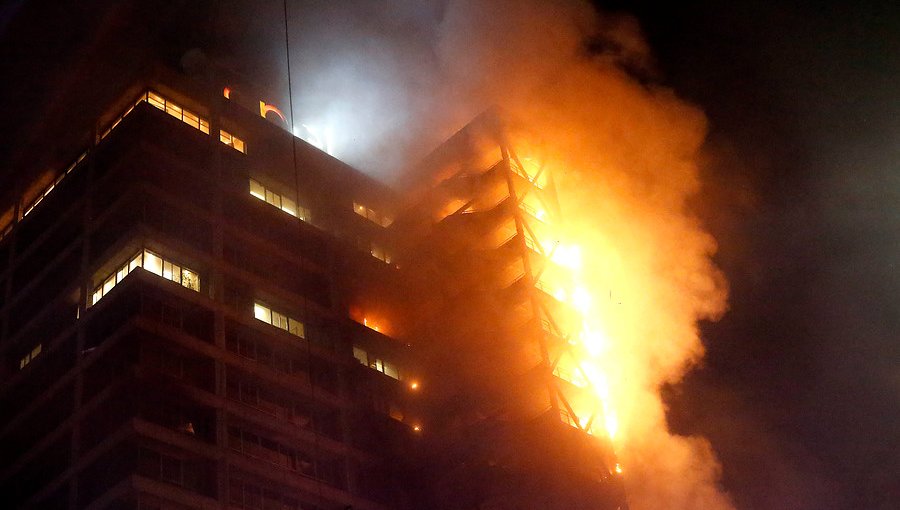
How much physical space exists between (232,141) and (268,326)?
1651 centimetres

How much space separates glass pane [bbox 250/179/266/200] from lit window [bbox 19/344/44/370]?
57.0 feet

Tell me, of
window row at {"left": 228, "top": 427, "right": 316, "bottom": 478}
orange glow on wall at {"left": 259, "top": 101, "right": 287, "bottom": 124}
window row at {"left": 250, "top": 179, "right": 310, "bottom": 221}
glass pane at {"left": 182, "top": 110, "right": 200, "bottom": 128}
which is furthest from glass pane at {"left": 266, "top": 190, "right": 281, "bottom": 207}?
window row at {"left": 228, "top": 427, "right": 316, "bottom": 478}

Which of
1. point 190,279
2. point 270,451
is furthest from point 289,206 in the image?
point 270,451

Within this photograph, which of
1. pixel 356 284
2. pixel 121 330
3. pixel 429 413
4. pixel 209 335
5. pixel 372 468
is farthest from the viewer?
pixel 356 284

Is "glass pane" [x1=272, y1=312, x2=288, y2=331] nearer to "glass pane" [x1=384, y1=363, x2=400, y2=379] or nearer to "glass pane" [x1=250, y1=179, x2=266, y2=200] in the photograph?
"glass pane" [x1=384, y1=363, x2=400, y2=379]

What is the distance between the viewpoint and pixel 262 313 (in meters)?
61.6

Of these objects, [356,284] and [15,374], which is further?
[356,284]

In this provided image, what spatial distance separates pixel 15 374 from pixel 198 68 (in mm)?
26267

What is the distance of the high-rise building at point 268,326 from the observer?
171ft

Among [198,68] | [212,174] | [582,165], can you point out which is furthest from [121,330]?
[582,165]

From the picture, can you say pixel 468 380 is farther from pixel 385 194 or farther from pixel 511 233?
pixel 385 194

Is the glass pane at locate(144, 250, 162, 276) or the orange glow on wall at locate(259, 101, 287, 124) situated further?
the orange glow on wall at locate(259, 101, 287, 124)

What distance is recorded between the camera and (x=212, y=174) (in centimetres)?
6419

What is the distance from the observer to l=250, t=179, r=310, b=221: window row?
225 ft
